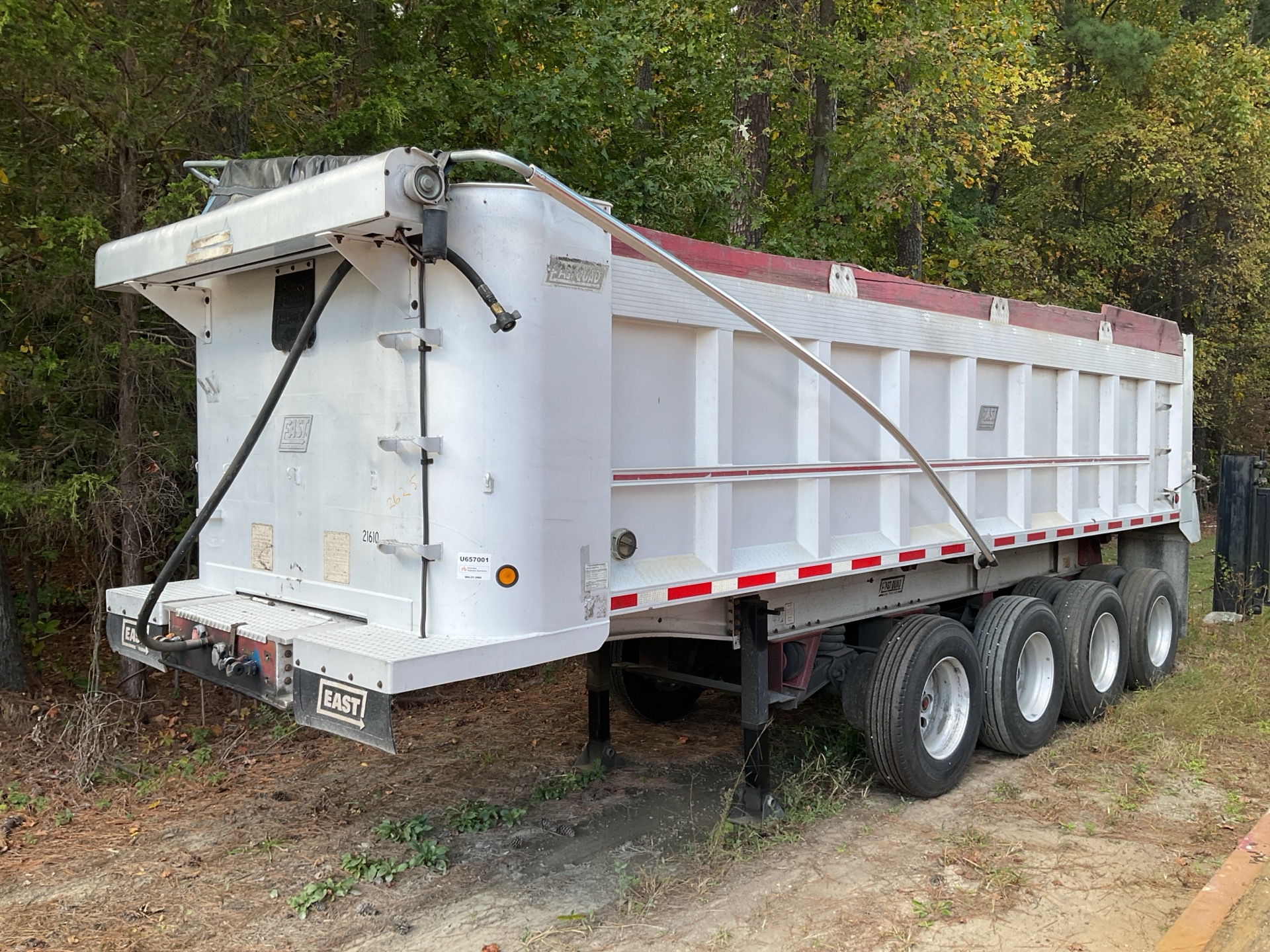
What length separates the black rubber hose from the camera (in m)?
3.94

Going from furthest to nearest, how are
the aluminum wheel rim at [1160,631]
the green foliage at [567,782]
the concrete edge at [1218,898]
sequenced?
the aluminum wheel rim at [1160,631] → the green foliage at [567,782] → the concrete edge at [1218,898]

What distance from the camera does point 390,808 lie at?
5371 millimetres

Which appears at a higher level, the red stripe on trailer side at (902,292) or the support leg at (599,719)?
the red stripe on trailer side at (902,292)

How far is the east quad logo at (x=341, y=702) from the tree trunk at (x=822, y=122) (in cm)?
1108

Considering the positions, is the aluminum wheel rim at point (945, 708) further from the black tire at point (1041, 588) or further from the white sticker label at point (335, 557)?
the white sticker label at point (335, 557)

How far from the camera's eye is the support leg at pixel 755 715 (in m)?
4.95

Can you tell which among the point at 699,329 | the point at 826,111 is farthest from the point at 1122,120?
the point at 699,329

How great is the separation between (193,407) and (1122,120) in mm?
17277

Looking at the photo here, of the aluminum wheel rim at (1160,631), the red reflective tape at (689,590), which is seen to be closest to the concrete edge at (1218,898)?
the red reflective tape at (689,590)

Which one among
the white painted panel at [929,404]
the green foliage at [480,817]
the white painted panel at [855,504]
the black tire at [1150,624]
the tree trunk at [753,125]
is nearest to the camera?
the green foliage at [480,817]

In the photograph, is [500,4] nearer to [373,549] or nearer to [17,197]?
[17,197]

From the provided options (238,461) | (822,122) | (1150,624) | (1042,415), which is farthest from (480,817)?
(822,122)

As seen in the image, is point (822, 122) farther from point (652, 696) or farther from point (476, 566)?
point (476, 566)

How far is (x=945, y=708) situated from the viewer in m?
5.78
